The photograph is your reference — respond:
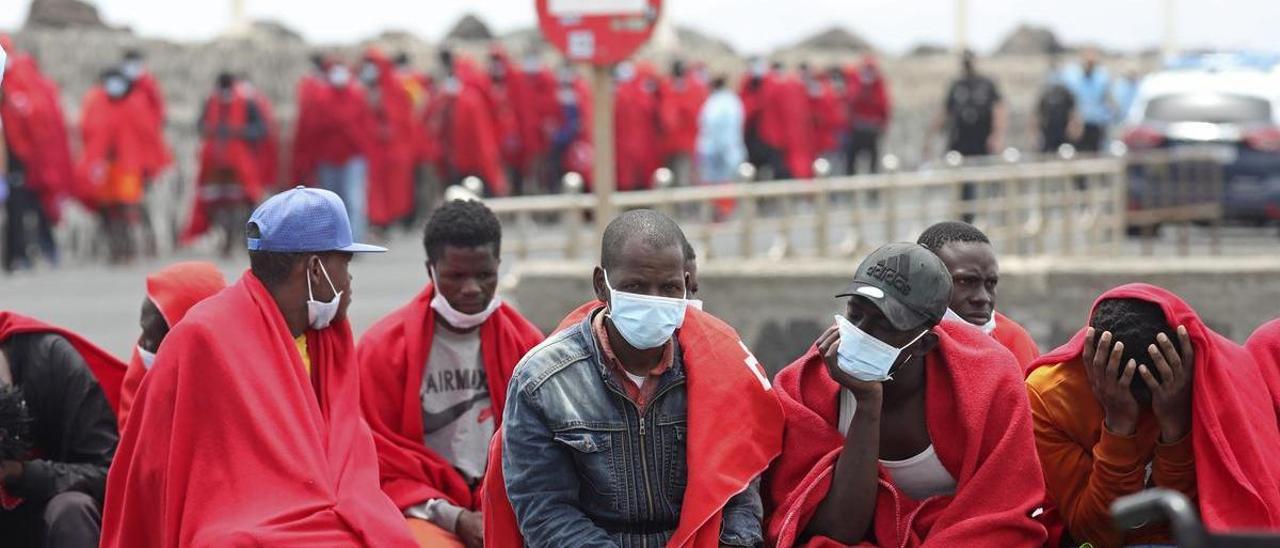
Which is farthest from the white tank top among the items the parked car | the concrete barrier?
the parked car

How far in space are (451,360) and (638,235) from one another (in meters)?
1.36

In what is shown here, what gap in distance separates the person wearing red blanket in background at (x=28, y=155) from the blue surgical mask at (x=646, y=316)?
1315 cm

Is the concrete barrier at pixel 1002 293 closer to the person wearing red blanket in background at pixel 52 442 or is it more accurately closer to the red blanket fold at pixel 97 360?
the red blanket fold at pixel 97 360

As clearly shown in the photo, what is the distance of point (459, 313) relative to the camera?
5926mm

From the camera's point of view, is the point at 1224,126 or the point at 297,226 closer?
the point at 297,226

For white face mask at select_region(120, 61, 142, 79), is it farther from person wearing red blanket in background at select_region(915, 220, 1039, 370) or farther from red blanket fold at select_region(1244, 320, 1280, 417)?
red blanket fold at select_region(1244, 320, 1280, 417)

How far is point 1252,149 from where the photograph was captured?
18469 millimetres

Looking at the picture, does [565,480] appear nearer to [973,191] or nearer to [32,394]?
[32,394]

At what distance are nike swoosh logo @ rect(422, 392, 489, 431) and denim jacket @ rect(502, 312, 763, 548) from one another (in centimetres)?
113

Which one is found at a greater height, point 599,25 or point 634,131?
point 599,25

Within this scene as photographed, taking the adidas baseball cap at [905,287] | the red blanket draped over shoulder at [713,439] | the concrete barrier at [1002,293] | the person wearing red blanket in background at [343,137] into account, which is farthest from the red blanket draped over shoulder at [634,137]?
the adidas baseball cap at [905,287]

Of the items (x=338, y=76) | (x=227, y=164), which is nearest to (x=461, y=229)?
(x=227, y=164)

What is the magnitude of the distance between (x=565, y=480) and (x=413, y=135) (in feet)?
57.8

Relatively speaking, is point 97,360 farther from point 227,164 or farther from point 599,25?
point 227,164
